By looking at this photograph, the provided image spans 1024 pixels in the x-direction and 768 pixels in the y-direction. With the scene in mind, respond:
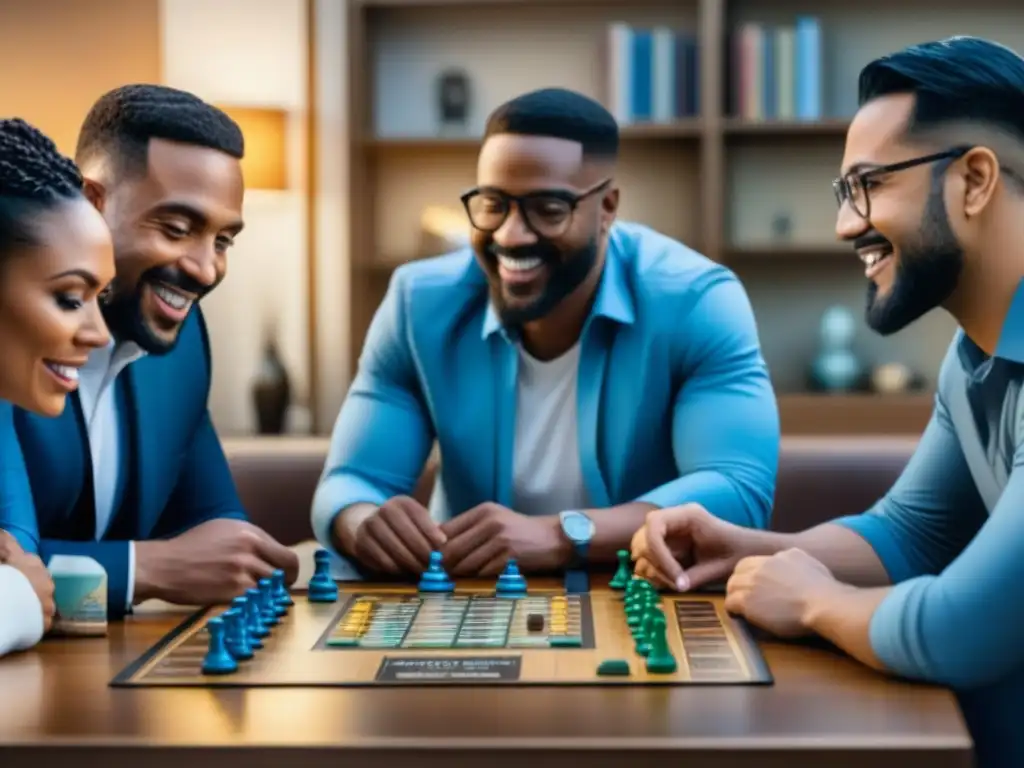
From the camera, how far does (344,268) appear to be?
5559 mm

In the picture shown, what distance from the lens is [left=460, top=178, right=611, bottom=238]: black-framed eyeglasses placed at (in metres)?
2.27

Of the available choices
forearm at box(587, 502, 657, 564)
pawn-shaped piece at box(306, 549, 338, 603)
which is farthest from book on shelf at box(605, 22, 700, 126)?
pawn-shaped piece at box(306, 549, 338, 603)

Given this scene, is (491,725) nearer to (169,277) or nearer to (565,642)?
(565,642)

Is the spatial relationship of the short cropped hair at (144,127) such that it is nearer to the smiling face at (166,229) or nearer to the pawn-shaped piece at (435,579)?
the smiling face at (166,229)

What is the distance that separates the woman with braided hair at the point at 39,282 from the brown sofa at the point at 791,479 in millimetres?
1237

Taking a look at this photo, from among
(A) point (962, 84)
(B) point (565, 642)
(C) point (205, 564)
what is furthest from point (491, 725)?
(A) point (962, 84)

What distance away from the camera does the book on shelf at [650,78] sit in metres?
5.32

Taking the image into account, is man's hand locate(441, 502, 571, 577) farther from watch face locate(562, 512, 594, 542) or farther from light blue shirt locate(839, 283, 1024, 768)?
light blue shirt locate(839, 283, 1024, 768)

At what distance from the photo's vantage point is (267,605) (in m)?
1.67

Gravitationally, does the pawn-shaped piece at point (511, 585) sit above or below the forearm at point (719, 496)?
below

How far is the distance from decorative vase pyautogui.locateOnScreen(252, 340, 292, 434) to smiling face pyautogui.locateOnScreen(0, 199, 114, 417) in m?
3.89

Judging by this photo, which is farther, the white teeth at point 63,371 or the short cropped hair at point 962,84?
the short cropped hair at point 962,84

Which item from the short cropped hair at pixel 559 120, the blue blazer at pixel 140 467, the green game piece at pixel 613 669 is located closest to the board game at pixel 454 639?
the green game piece at pixel 613 669

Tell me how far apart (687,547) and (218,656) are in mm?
722
